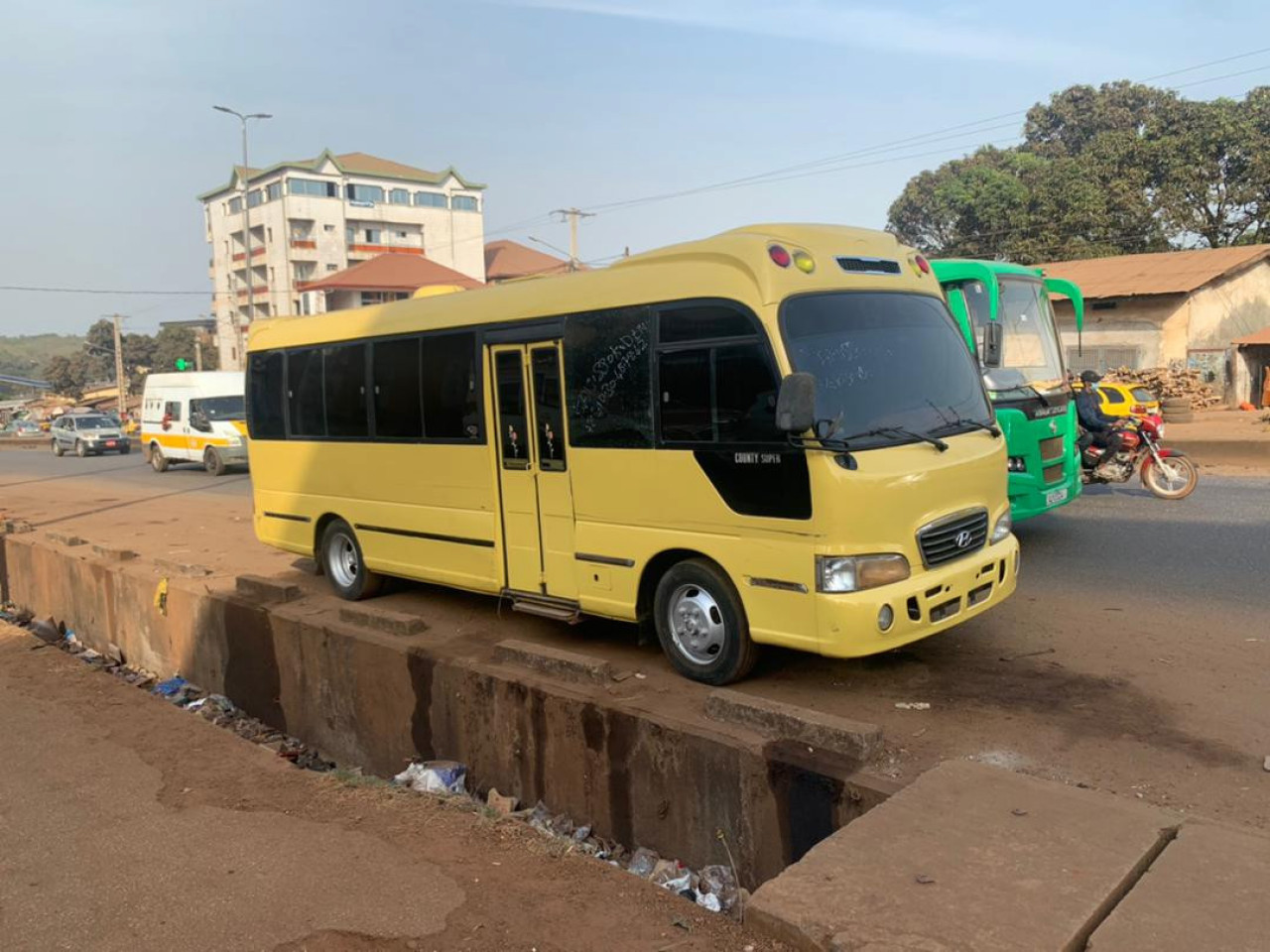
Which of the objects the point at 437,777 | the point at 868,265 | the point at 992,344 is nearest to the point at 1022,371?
the point at 992,344

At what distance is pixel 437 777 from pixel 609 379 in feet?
9.65

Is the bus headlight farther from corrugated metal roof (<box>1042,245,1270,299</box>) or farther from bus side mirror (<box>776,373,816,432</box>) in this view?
corrugated metal roof (<box>1042,245,1270,299</box>)

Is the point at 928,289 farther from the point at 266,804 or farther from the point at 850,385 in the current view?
the point at 266,804

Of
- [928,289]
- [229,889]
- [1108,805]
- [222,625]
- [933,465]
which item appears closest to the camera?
[1108,805]

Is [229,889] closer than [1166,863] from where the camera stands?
No

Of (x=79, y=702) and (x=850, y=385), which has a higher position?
(x=850, y=385)

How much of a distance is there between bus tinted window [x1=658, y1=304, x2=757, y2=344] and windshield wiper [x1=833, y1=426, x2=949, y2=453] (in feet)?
2.57

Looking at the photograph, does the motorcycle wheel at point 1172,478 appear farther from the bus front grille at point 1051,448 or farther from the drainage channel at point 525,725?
the drainage channel at point 525,725

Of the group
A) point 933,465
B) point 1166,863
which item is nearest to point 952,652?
point 933,465

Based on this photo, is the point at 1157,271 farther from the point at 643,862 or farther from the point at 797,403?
the point at 643,862

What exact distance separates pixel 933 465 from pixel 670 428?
151cm

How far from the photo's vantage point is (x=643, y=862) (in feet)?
17.6

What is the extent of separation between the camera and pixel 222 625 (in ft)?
30.4

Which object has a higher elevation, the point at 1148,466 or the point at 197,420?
the point at 197,420
